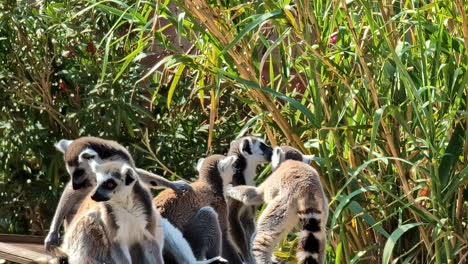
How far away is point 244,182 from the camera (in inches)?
191

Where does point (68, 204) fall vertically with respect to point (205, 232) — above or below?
above

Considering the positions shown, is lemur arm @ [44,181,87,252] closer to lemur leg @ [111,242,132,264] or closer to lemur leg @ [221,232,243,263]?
lemur leg @ [111,242,132,264]

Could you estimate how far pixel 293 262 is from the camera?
4828mm

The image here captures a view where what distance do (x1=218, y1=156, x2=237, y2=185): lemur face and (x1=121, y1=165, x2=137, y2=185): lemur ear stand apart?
0.83 metres

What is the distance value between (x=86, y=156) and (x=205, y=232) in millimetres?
597

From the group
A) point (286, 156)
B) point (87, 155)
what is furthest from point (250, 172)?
point (87, 155)

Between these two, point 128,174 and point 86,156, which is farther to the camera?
point 86,156

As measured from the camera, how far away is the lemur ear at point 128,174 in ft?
12.5

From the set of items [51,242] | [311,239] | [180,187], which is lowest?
[311,239]

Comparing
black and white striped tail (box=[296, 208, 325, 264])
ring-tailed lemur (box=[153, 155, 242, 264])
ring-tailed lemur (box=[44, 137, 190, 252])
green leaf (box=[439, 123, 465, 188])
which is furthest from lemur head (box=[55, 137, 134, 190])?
green leaf (box=[439, 123, 465, 188])

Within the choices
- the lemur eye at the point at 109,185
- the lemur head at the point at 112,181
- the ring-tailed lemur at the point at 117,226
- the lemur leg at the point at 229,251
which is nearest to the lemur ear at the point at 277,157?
the lemur leg at the point at 229,251

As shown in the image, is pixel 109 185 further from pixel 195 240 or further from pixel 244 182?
pixel 244 182

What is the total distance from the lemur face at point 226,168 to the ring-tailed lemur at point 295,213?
1.01 ft

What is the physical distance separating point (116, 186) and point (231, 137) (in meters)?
2.83
